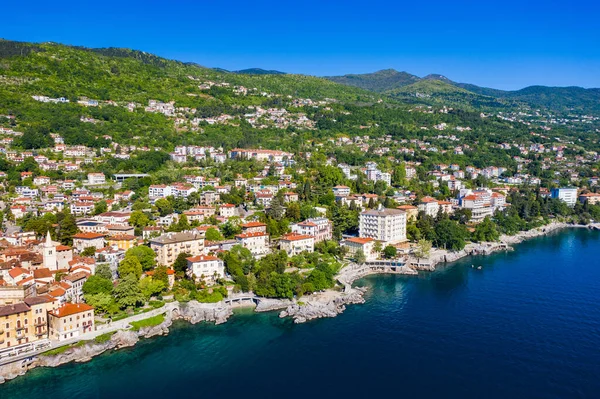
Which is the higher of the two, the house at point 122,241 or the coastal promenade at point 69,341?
the house at point 122,241

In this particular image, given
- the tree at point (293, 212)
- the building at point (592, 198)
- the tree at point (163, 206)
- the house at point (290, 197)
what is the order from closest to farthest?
the tree at point (163, 206) → the tree at point (293, 212) → the house at point (290, 197) → the building at point (592, 198)

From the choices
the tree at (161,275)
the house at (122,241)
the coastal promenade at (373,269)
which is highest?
the house at (122,241)

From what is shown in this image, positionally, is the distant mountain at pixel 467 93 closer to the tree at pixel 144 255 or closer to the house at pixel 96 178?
the house at pixel 96 178

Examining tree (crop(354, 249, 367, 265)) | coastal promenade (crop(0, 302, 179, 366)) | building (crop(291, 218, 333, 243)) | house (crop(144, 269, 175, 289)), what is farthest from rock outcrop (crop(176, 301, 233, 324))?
building (crop(291, 218, 333, 243))

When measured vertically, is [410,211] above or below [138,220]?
below

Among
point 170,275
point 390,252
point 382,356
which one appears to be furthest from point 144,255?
point 390,252

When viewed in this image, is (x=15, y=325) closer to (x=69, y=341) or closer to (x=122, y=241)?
(x=69, y=341)

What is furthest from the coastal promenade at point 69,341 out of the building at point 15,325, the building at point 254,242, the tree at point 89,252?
the building at point 254,242
